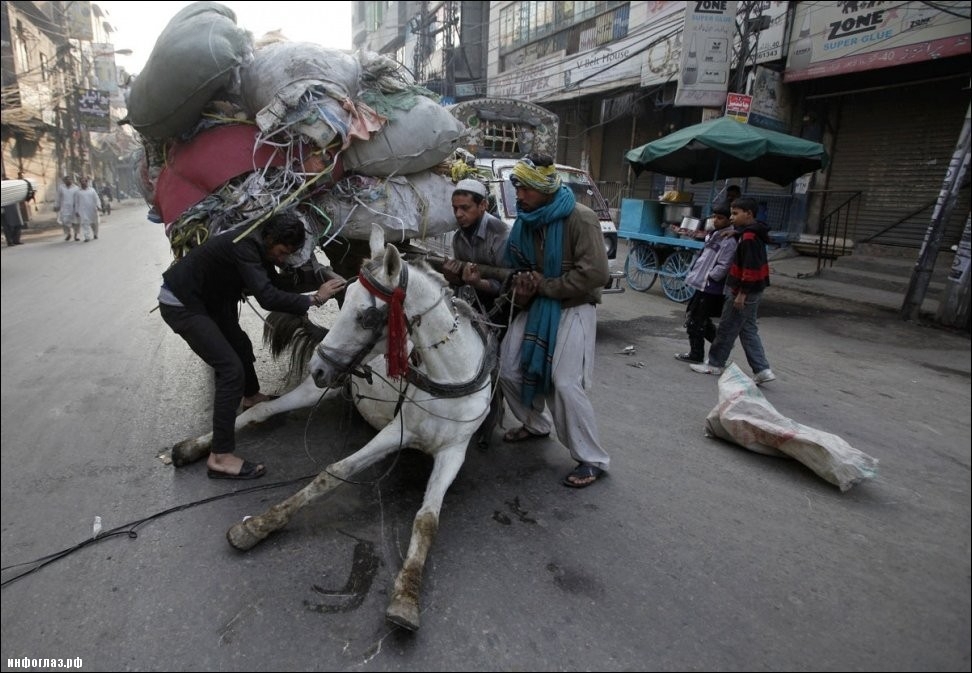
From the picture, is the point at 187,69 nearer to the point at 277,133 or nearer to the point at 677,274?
the point at 277,133

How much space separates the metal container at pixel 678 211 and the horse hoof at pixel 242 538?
8.03 meters

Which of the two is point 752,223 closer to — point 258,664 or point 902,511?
point 902,511

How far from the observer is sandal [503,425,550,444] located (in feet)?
11.5

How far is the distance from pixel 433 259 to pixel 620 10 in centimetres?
1520

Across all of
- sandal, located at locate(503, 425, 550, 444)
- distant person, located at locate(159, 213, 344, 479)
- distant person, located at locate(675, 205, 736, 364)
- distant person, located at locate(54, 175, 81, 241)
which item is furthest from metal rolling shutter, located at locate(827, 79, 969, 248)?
distant person, located at locate(54, 175, 81, 241)

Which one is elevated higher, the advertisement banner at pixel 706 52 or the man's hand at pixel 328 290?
the advertisement banner at pixel 706 52

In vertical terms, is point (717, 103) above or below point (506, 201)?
above

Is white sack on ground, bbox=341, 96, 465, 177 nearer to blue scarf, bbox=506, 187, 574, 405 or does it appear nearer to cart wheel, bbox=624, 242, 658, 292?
blue scarf, bbox=506, 187, 574, 405

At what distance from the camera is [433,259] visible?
120 inches

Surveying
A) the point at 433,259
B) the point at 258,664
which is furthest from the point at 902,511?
the point at 258,664

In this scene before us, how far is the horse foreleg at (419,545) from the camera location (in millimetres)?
1914

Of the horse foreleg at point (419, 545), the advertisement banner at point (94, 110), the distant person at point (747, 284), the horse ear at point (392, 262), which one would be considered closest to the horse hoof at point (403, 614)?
the horse foreleg at point (419, 545)

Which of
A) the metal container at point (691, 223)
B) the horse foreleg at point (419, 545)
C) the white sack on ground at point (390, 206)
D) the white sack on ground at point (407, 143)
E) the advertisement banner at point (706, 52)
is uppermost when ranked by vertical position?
the advertisement banner at point (706, 52)

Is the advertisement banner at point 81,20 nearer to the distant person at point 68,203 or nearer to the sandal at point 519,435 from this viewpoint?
the distant person at point 68,203
